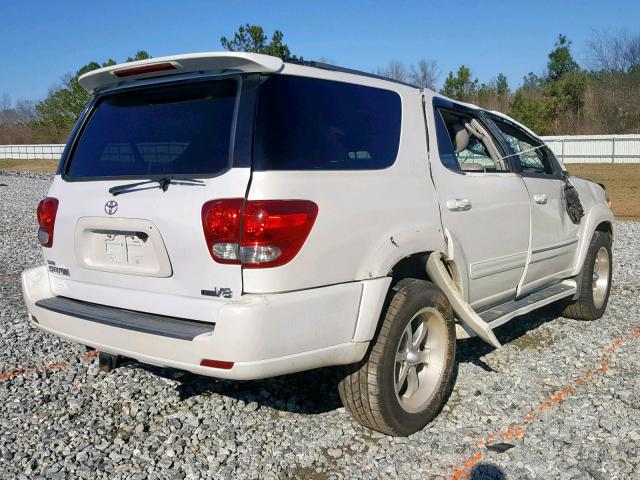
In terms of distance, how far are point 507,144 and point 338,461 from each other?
2731mm

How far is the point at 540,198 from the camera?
4.85 metres

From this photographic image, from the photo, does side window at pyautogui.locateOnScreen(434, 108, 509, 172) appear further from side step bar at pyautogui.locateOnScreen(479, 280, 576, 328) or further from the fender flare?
the fender flare

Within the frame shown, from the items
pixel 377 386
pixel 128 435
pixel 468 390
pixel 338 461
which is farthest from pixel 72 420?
pixel 468 390

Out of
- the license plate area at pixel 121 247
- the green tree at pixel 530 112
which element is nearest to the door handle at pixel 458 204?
the license plate area at pixel 121 247

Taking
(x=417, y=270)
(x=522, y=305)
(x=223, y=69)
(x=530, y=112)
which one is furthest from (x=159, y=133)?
(x=530, y=112)

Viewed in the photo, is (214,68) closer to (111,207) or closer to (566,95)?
(111,207)

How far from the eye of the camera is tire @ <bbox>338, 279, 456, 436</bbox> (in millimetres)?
3311

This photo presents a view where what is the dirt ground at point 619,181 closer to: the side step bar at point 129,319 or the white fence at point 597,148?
the white fence at point 597,148

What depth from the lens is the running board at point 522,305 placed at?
4.20 m

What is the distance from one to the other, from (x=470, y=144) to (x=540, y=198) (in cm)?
74

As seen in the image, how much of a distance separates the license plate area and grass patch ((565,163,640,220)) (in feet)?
49.8

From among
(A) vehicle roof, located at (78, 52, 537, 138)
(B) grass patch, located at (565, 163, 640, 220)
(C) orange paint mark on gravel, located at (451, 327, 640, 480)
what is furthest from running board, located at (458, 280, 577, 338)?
(B) grass patch, located at (565, 163, 640, 220)

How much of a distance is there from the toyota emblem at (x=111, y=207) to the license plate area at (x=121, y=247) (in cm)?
4

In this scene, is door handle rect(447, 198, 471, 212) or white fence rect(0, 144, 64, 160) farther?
→ white fence rect(0, 144, 64, 160)
